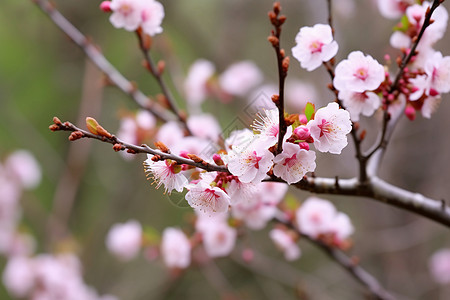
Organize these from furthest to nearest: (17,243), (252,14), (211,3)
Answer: (211,3), (252,14), (17,243)

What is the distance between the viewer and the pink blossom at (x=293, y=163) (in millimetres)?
741

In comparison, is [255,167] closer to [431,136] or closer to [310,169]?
[310,169]

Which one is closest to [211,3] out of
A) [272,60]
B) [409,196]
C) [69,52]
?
[272,60]

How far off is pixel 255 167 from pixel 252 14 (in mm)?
2939

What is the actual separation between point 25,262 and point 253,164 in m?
2.31

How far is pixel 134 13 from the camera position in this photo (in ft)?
3.85

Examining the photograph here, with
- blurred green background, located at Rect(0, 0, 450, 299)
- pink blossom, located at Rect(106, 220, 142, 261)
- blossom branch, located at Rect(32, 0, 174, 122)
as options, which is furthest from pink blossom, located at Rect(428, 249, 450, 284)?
blossom branch, located at Rect(32, 0, 174, 122)

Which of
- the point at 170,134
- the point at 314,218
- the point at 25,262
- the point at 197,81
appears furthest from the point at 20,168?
the point at 314,218

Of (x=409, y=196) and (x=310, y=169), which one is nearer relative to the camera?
(x=310, y=169)

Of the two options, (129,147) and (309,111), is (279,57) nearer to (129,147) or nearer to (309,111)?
(309,111)

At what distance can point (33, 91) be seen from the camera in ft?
14.5

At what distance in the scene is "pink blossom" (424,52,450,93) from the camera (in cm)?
95

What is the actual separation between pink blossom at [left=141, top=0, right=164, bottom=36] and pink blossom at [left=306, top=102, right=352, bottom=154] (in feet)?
2.05

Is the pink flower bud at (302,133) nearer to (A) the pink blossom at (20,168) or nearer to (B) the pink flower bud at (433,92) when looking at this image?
(B) the pink flower bud at (433,92)
